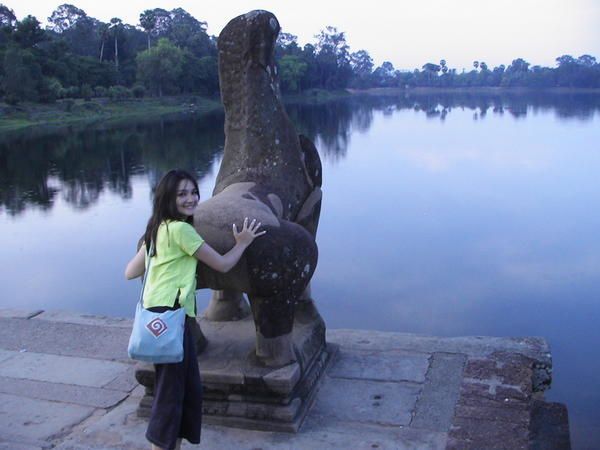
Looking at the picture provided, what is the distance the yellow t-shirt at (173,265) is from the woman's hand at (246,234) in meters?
0.29

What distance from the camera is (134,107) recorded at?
4538cm

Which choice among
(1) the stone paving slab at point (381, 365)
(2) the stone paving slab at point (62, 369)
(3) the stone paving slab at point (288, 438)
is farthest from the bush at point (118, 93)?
(3) the stone paving slab at point (288, 438)

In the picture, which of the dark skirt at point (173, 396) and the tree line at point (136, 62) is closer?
the dark skirt at point (173, 396)

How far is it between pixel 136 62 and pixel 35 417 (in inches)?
2018

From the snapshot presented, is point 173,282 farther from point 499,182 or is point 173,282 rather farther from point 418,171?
point 418,171

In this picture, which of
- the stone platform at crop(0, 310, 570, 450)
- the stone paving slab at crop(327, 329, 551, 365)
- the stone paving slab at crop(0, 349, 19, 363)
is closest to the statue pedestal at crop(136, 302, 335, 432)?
the stone platform at crop(0, 310, 570, 450)

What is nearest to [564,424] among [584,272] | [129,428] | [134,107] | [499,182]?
[129,428]

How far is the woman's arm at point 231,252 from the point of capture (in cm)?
286

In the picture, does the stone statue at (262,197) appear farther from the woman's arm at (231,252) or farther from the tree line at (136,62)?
the tree line at (136,62)

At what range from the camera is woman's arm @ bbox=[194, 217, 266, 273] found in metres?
2.86

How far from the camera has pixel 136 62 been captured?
2050 inches

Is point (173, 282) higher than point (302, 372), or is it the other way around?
point (173, 282)

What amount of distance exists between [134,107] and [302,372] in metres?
43.9

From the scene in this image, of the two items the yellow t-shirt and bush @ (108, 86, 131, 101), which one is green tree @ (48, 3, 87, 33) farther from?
the yellow t-shirt
